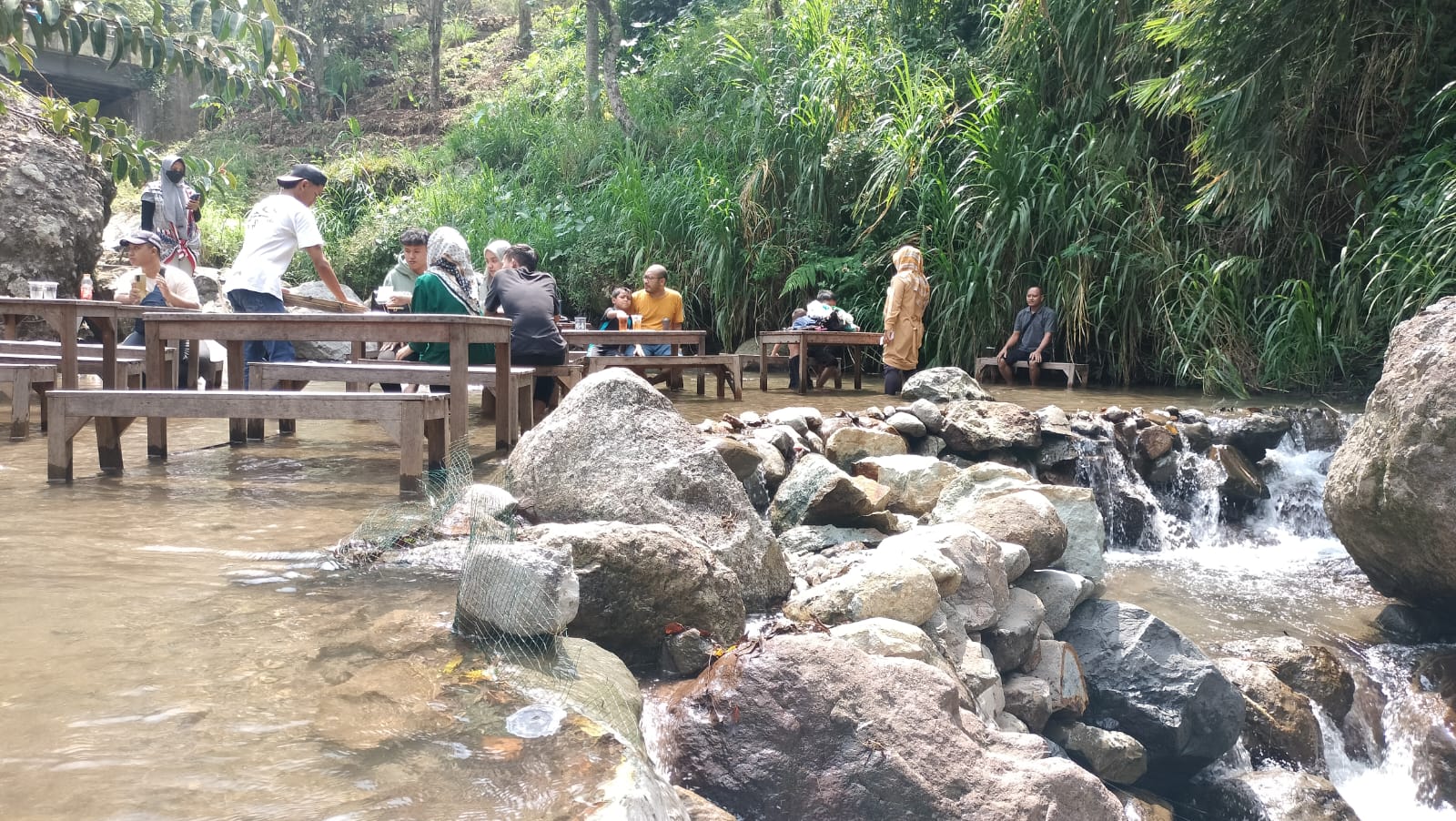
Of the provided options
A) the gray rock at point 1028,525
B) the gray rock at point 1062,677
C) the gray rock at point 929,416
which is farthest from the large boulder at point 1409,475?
the gray rock at point 929,416

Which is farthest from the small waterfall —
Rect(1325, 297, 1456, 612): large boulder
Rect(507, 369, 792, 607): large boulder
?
Rect(507, 369, 792, 607): large boulder

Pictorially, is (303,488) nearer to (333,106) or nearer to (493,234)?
(493,234)

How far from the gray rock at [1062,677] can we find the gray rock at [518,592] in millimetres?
1956

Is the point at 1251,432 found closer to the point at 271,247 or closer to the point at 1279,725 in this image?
the point at 1279,725

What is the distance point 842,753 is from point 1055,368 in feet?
28.1

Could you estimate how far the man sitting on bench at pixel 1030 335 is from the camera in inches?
417

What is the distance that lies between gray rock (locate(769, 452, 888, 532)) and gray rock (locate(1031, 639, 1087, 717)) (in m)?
1.00

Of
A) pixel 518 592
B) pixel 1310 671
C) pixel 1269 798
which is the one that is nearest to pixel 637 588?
pixel 518 592

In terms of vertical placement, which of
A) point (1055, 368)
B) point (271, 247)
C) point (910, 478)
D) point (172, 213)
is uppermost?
point (172, 213)

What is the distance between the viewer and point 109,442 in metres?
5.01

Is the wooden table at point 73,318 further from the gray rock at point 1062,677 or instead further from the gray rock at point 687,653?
the gray rock at point 1062,677

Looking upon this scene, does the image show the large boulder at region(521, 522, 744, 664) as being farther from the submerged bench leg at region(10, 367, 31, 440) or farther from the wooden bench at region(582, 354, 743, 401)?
the wooden bench at region(582, 354, 743, 401)

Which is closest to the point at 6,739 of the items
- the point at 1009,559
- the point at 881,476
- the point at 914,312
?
the point at 1009,559

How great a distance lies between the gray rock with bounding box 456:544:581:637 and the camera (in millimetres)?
2693
